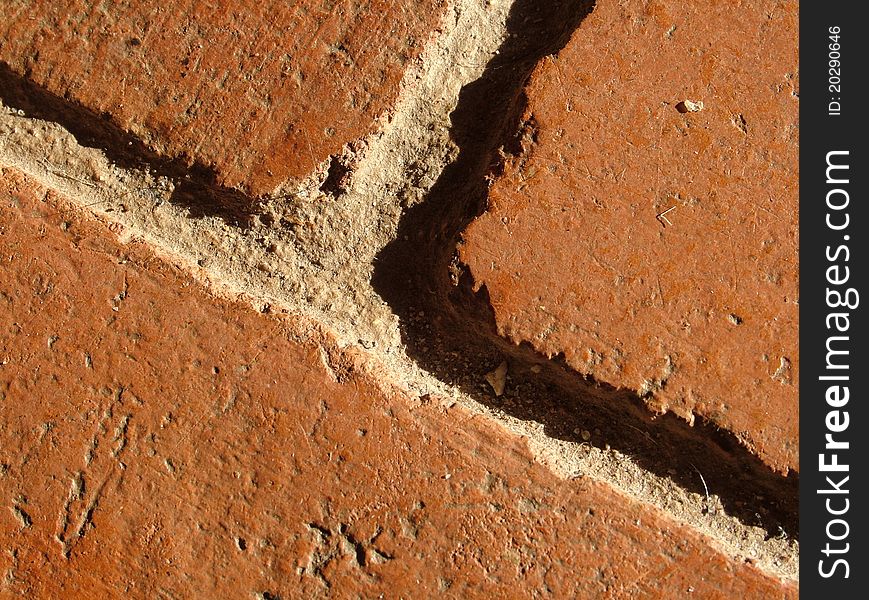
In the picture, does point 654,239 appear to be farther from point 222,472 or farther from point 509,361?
point 222,472

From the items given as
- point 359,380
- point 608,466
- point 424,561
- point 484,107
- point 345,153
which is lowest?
point 424,561

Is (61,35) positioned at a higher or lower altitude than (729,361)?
lower

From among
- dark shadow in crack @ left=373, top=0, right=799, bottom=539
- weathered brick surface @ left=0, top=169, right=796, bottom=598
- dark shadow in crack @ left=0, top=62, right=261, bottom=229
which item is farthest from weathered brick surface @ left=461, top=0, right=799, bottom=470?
dark shadow in crack @ left=0, top=62, right=261, bottom=229

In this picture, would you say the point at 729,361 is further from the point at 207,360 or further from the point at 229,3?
the point at 229,3
